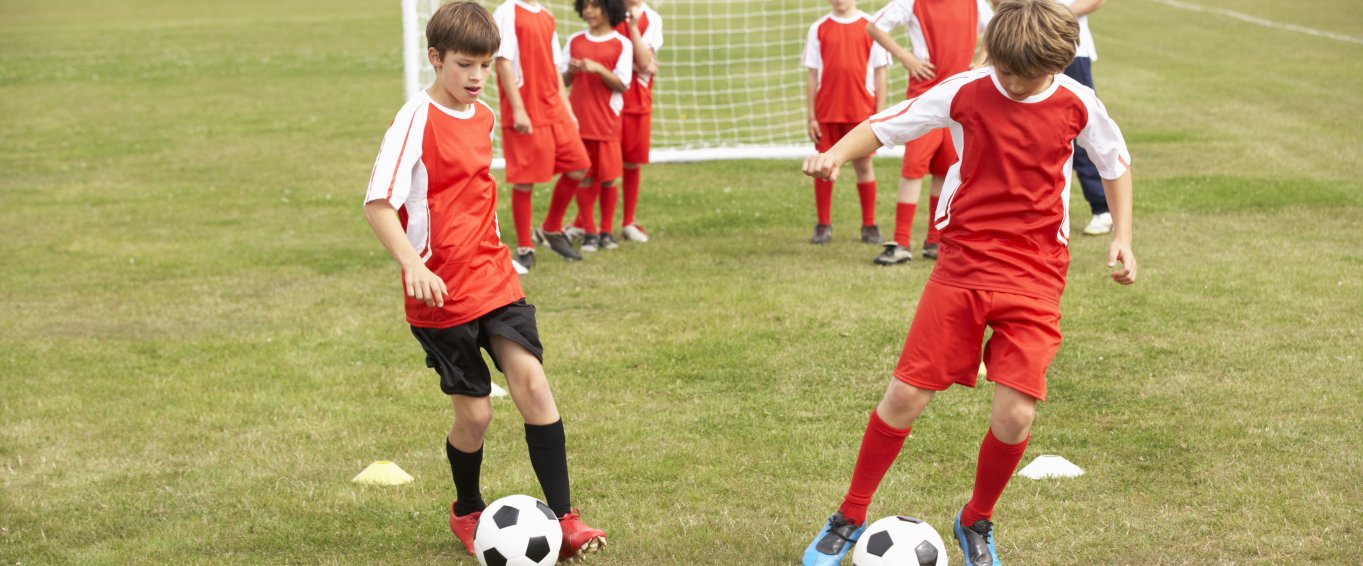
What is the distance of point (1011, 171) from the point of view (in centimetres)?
379

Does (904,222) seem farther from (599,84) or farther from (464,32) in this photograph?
(464,32)

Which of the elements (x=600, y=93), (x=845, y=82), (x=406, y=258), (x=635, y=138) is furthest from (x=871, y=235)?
(x=406, y=258)

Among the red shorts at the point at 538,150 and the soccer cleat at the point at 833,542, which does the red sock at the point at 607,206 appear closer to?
the red shorts at the point at 538,150

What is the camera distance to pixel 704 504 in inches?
179

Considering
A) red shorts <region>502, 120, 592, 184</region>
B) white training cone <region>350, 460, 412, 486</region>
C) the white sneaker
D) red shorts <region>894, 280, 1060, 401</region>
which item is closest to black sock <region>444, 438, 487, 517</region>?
white training cone <region>350, 460, 412, 486</region>

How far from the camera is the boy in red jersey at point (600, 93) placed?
8.59 m

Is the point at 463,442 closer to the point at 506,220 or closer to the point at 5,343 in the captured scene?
the point at 5,343

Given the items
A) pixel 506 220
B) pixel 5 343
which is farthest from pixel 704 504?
pixel 506 220

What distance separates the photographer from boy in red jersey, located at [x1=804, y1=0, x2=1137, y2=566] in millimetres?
3762

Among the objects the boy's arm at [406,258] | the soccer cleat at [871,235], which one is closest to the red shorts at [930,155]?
the soccer cleat at [871,235]

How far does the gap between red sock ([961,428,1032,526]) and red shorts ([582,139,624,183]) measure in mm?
5263

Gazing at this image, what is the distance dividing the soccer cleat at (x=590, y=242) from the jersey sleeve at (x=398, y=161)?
496 cm

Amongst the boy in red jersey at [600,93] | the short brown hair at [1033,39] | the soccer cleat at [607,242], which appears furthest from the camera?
the soccer cleat at [607,242]

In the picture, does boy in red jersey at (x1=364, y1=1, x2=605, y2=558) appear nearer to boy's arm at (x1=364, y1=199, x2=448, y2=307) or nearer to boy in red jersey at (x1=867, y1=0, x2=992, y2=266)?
boy's arm at (x1=364, y1=199, x2=448, y2=307)
